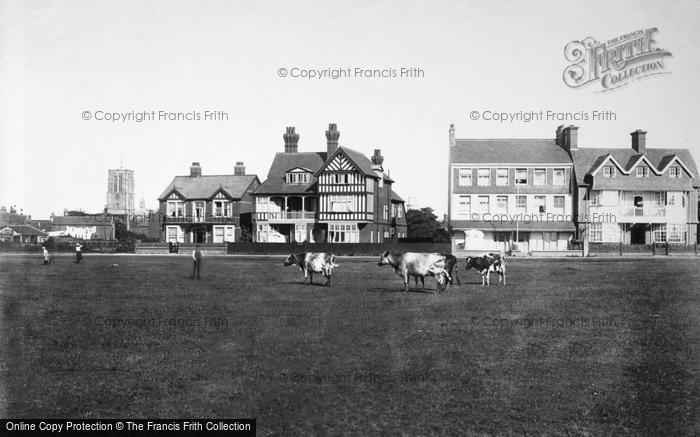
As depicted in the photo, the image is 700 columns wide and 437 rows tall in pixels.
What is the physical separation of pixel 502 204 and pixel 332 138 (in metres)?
18.8

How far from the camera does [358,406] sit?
9.16 metres

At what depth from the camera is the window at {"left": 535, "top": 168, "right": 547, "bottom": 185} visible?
62.4m

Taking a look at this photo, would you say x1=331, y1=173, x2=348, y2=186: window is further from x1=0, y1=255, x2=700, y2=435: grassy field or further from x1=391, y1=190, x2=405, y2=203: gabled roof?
x1=0, y1=255, x2=700, y2=435: grassy field

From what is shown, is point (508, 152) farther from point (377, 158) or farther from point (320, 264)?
point (320, 264)

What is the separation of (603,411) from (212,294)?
14.3 m

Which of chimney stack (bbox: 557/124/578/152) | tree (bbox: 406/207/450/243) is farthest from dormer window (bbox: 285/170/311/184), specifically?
chimney stack (bbox: 557/124/578/152)

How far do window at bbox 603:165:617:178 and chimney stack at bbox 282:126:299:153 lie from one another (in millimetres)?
32249

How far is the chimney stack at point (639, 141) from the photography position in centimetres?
6162

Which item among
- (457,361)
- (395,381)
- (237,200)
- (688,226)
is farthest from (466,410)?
(237,200)

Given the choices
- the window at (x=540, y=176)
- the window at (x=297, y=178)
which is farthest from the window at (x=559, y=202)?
the window at (x=297, y=178)

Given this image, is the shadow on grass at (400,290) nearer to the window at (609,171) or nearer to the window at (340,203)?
the window at (340,203)

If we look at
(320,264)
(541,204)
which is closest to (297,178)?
(541,204)

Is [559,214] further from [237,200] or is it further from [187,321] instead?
[187,321]

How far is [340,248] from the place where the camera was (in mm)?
54250
